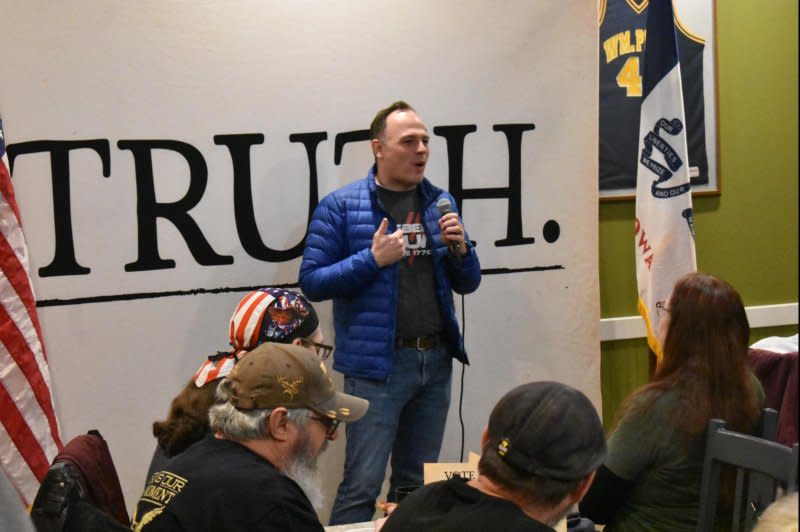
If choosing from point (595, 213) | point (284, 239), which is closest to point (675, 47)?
point (595, 213)

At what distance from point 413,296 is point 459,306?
24.9 inches

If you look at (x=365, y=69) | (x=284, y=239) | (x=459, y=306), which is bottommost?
(x=459, y=306)

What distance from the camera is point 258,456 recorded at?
1.79m

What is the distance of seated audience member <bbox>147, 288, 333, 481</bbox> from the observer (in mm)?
2150

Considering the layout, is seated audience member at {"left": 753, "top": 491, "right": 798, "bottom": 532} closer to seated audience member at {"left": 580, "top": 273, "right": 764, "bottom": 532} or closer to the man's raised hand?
seated audience member at {"left": 580, "top": 273, "right": 764, "bottom": 532}

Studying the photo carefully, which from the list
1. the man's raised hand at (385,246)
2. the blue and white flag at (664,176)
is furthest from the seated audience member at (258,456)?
the blue and white flag at (664,176)

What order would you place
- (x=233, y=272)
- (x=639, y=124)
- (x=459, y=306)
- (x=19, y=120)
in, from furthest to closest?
1. (x=639, y=124)
2. (x=459, y=306)
3. (x=233, y=272)
4. (x=19, y=120)

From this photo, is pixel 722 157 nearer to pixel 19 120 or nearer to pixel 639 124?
pixel 639 124

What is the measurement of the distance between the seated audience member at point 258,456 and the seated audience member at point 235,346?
291 millimetres

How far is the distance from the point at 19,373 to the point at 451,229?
4.94 ft

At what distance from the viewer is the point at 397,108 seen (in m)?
3.31

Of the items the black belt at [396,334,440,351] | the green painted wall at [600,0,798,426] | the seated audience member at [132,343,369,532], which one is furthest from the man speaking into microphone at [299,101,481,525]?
the green painted wall at [600,0,798,426]

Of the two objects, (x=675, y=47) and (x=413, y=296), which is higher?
(x=675, y=47)

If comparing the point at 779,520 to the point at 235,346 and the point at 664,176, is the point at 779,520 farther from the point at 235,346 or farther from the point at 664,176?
the point at 664,176
